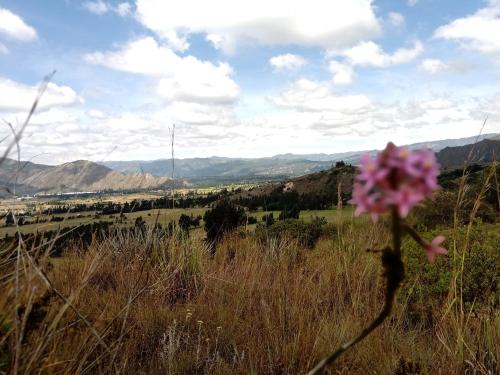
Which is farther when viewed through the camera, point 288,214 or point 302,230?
point 288,214

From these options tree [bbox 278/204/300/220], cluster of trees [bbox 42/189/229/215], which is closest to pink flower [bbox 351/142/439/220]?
cluster of trees [bbox 42/189/229/215]

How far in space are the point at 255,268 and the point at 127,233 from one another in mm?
3372

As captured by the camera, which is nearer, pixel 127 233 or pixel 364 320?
pixel 364 320

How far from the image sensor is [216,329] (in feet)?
12.7

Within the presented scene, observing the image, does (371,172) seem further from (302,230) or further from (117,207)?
(302,230)

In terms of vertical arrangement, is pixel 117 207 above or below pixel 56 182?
below

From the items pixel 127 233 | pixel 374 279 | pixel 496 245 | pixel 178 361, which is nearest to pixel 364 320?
pixel 374 279

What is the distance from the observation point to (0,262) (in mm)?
2750

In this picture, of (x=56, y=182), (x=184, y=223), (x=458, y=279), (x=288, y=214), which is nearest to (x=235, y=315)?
(x=56, y=182)

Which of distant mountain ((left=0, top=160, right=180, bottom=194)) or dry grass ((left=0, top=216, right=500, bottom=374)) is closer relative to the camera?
dry grass ((left=0, top=216, right=500, bottom=374))

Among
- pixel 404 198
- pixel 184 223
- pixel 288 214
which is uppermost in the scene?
pixel 404 198

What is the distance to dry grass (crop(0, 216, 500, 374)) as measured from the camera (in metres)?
2.40

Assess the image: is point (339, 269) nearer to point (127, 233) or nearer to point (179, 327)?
point (179, 327)

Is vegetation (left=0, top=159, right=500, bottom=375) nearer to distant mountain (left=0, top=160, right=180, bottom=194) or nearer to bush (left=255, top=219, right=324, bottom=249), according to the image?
distant mountain (left=0, top=160, right=180, bottom=194)
